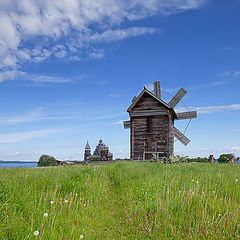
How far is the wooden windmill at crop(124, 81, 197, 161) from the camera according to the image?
1792 centimetres

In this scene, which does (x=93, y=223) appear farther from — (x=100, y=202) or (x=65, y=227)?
(x=100, y=202)

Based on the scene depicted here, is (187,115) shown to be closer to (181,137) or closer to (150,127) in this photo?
(181,137)

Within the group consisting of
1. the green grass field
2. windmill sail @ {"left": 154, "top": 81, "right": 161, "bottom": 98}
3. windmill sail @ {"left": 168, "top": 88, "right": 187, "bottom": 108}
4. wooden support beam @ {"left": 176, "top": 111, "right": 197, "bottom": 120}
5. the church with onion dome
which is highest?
windmill sail @ {"left": 154, "top": 81, "right": 161, "bottom": 98}

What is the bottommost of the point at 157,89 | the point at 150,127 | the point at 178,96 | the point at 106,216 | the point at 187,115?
the point at 106,216

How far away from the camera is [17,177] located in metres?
6.10

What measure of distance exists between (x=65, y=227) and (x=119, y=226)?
132cm

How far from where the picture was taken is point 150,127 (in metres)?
18.4

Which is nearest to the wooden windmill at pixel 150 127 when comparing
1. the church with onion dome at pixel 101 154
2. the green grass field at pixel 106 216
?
the green grass field at pixel 106 216

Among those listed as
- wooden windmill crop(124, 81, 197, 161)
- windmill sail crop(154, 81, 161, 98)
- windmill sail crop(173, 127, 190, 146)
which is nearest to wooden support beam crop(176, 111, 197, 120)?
windmill sail crop(173, 127, 190, 146)

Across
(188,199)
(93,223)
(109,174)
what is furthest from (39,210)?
(109,174)

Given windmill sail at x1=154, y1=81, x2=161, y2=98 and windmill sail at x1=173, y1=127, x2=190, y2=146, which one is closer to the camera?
windmill sail at x1=173, y1=127, x2=190, y2=146

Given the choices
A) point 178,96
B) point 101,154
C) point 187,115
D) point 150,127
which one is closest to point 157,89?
point 178,96

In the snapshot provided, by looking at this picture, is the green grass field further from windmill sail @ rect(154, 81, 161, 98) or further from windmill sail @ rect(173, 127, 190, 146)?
windmill sail @ rect(154, 81, 161, 98)

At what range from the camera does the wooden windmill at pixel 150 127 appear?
17.9 meters
